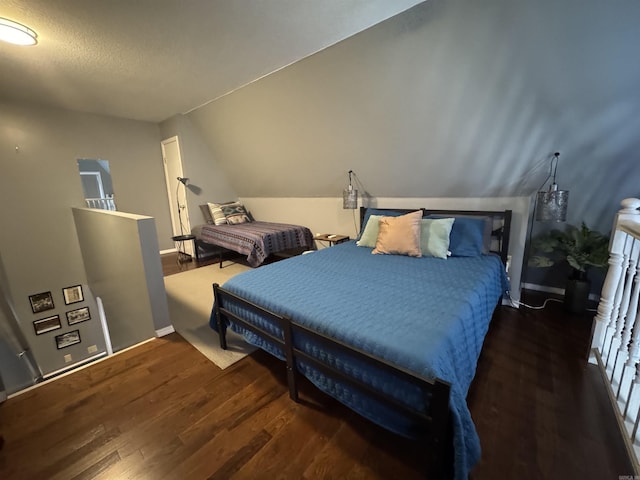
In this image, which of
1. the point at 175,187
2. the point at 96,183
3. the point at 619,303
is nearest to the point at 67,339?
the point at 96,183

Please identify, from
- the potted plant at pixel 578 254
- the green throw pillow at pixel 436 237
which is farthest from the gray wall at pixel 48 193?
the potted plant at pixel 578 254

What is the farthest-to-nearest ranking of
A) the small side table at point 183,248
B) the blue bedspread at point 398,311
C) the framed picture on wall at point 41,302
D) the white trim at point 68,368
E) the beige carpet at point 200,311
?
the small side table at point 183,248 < the white trim at point 68,368 < the framed picture on wall at point 41,302 < the beige carpet at point 200,311 < the blue bedspread at point 398,311

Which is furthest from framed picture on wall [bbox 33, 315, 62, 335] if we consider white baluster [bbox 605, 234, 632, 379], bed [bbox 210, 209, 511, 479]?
white baluster [bbox 605, 234, 632, 379]

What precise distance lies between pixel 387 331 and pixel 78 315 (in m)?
4.94

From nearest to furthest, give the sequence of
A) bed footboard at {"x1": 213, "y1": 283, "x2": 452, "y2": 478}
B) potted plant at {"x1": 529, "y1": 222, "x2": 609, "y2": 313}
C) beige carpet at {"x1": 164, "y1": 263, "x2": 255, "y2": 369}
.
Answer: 1. bed footboard at {"x1": 213, "y1": 283, "x2": 452, "y2": 478}
2. beige carpet at {"x1": 164, "y1": 263, "x2": 255, "y2": 369}
3. potted plant at {"x1": 529, "y1": 222, "x2": 609, "y2": 313}

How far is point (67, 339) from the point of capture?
3.97 meters

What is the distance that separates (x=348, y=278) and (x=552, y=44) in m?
1.99

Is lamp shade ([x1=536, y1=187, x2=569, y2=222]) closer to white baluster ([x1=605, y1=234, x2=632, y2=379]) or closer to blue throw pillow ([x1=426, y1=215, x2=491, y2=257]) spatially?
blue throw pillow ([x1=426, y1=215, x2=491, y2=257])

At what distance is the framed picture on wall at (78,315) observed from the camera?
396 centimetres

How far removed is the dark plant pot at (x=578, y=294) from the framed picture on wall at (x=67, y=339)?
6.27m

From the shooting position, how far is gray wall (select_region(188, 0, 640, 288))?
164 centimetres

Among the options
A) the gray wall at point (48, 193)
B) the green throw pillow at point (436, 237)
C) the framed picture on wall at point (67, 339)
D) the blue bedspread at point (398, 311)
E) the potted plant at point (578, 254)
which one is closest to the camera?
the blue bedspread at point (398, 311)

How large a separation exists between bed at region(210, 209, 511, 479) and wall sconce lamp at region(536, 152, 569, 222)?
60 cm

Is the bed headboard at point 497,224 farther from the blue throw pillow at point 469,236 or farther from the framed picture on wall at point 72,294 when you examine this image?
the framed picture on wall at point 72,294
